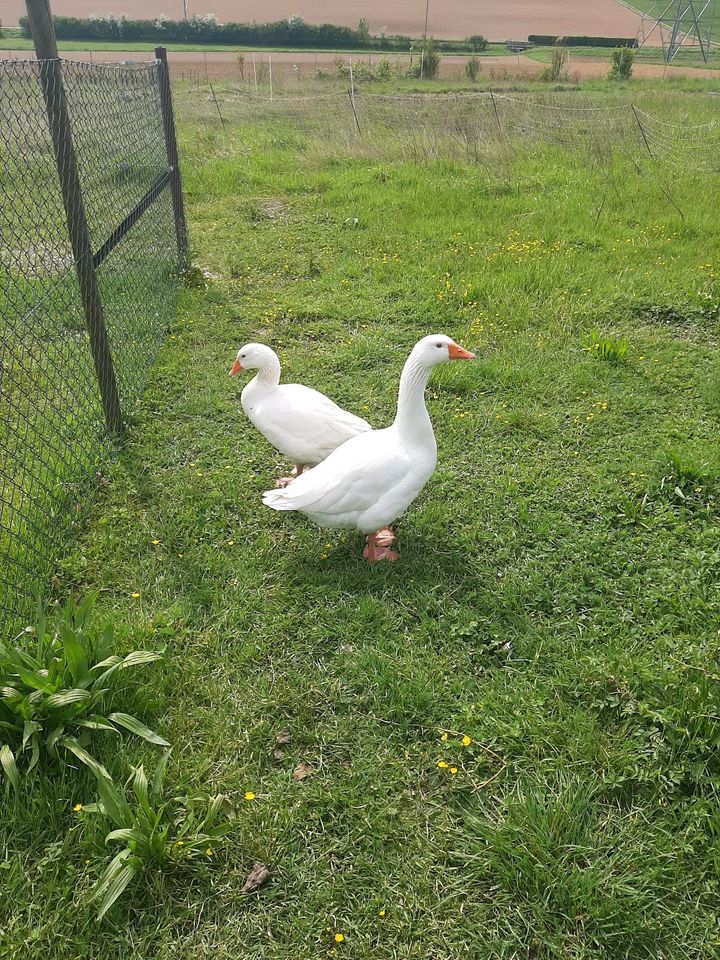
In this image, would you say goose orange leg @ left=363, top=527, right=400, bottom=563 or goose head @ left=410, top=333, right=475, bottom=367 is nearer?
goose head @ left=410, top=333, right=475, bottom=367

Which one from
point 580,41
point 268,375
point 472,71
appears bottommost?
point 268,375

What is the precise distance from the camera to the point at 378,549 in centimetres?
362

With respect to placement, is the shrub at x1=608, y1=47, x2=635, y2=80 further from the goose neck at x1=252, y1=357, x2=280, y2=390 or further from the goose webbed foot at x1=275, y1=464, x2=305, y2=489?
the goose webbed foot at x1=275, y1=464, x2=305, y2=489

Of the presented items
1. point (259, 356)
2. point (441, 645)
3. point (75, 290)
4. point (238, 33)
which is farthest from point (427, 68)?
point (441, 645)

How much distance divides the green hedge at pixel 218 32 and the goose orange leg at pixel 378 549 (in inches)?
1405

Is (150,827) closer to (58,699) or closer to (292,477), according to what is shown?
(58,699)

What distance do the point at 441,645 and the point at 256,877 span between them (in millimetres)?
1266

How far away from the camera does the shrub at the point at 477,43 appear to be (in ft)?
108

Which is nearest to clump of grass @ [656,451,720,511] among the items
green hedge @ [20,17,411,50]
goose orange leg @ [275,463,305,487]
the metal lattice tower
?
goose orange leg @ [275,463,305,487]

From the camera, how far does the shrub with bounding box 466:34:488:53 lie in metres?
33.0

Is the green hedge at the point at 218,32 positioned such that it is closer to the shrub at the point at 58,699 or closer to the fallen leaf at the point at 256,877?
the shrub at the point at 58,699

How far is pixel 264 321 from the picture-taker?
613 cm

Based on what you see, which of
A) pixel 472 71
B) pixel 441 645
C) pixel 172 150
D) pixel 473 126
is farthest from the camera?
pixel 472 71

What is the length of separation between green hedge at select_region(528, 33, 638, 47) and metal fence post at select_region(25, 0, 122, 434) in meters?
36.8
